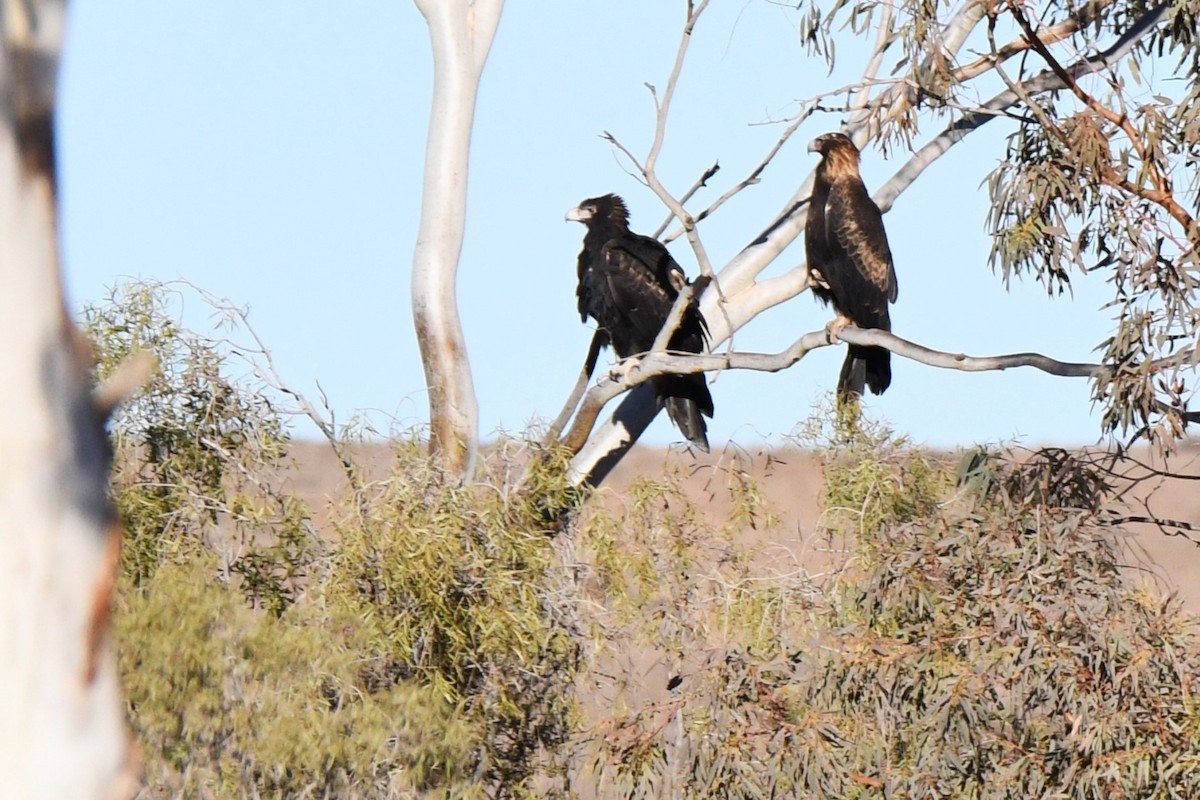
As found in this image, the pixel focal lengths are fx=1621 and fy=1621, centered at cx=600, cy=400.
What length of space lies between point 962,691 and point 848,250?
307 centimetres

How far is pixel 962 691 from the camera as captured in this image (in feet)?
15.8

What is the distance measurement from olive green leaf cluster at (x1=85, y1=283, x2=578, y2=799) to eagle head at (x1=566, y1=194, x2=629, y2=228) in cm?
208

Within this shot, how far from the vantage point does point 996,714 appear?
16.0ft

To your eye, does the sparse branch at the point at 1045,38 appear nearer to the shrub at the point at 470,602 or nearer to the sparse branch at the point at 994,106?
the sparse branch at the point at 994,106

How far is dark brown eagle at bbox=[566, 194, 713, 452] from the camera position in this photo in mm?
7227

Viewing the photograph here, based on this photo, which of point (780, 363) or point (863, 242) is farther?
point (863, 242)

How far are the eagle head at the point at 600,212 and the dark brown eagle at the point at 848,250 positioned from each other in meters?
0.93

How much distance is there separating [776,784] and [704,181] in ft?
7.42

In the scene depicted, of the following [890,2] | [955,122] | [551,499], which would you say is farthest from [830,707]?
[955,122]

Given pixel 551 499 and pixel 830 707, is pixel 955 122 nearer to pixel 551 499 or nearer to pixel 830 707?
pixel 551 499

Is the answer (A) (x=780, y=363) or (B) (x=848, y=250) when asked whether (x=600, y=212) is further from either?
(A) (x=780, y=363)

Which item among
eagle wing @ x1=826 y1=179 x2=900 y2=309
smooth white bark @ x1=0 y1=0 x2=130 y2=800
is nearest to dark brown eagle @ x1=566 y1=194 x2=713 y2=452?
eagle wing @ x1=826 y1=179 x2=900 y2=309

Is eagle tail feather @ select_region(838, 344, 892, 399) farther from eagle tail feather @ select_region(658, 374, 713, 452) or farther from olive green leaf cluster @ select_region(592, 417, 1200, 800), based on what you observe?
olive green leaf cluster @ select_region(592, 417, 1200, 800)

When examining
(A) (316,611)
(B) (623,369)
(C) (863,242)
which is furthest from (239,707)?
(C) (863,242)
